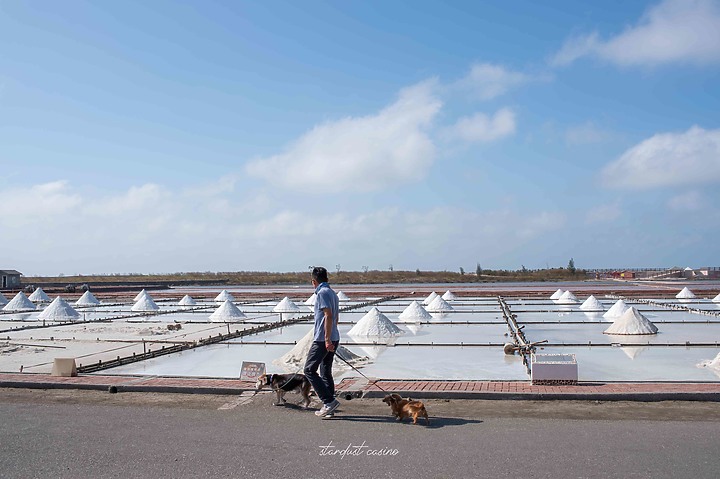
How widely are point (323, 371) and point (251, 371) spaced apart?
5.75 ft

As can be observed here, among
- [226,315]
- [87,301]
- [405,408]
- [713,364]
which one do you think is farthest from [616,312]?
[87,301]

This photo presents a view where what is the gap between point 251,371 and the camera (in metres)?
7.11

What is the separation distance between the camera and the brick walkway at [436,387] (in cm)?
607

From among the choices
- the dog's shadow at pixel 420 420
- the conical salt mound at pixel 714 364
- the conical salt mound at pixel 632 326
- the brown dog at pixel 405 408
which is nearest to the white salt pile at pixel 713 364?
the conical salt mound at pixel 714 364

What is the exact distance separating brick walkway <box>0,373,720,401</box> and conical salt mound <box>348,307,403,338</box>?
6.67 meters

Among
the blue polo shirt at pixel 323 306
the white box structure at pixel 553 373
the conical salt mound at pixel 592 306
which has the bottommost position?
the conical salt mound at pixel 592 306

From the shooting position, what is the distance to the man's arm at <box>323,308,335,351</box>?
5.41 m

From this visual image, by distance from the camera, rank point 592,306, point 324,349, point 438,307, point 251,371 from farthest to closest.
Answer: point 438,307
point 592,306
point 251,371
point 324,349

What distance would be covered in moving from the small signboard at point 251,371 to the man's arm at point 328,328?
1858 millimetres

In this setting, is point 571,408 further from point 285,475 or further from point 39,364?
point 39,364

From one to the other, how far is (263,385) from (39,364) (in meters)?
5.29

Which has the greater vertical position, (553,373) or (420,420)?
(553,373)

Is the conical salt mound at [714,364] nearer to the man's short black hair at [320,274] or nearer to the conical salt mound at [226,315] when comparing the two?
the man's short black hair at [320,274]

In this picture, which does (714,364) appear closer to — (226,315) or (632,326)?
(632,326)
